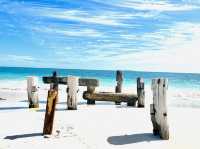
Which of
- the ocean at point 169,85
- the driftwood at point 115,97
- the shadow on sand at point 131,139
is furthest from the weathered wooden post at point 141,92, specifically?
the shadow on sand at point 131,139

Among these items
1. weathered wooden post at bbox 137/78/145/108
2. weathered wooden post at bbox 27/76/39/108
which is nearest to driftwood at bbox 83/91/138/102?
weathered wooden post at bbox 137/78/145/108

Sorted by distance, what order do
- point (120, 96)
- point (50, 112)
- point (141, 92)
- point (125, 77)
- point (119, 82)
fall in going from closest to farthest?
point (50, 112) < point (141, 92) < point (120, 96) < point (119, 82) < point (125, 77)

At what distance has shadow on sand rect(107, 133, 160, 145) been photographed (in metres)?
8.59

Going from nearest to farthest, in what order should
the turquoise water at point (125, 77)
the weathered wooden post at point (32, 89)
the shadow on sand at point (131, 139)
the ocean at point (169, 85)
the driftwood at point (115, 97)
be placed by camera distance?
the shadow on sand at point (131, 139), the weathered wooden post at point (32, 89), the driftwood at point (115, 97), the ocean at point (169, 85), the turquoise water at point (125, 77)

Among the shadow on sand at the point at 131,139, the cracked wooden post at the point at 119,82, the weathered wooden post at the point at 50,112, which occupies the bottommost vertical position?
the shadow on sand at the point at 131,139

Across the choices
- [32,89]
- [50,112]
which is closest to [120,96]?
[32,89]

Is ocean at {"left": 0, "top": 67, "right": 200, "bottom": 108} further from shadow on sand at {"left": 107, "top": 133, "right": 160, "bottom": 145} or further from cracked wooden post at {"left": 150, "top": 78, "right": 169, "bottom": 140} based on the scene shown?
cracked wooden post at {"left": 150, "top": 78, "right": 169, "bottom": 140}

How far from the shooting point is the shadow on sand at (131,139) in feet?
28.2

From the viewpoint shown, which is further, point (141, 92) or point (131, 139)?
point (141, 92)

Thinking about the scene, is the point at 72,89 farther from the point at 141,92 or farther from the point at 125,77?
the point at 125,77

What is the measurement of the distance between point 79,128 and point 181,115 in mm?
4529

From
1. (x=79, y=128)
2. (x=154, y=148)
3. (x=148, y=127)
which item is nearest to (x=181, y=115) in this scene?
(x=148, y=127)

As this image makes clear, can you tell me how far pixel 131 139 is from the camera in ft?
29.1

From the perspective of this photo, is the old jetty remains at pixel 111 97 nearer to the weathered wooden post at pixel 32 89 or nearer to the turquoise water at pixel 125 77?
the weathered wooden post at pixel 32 89
